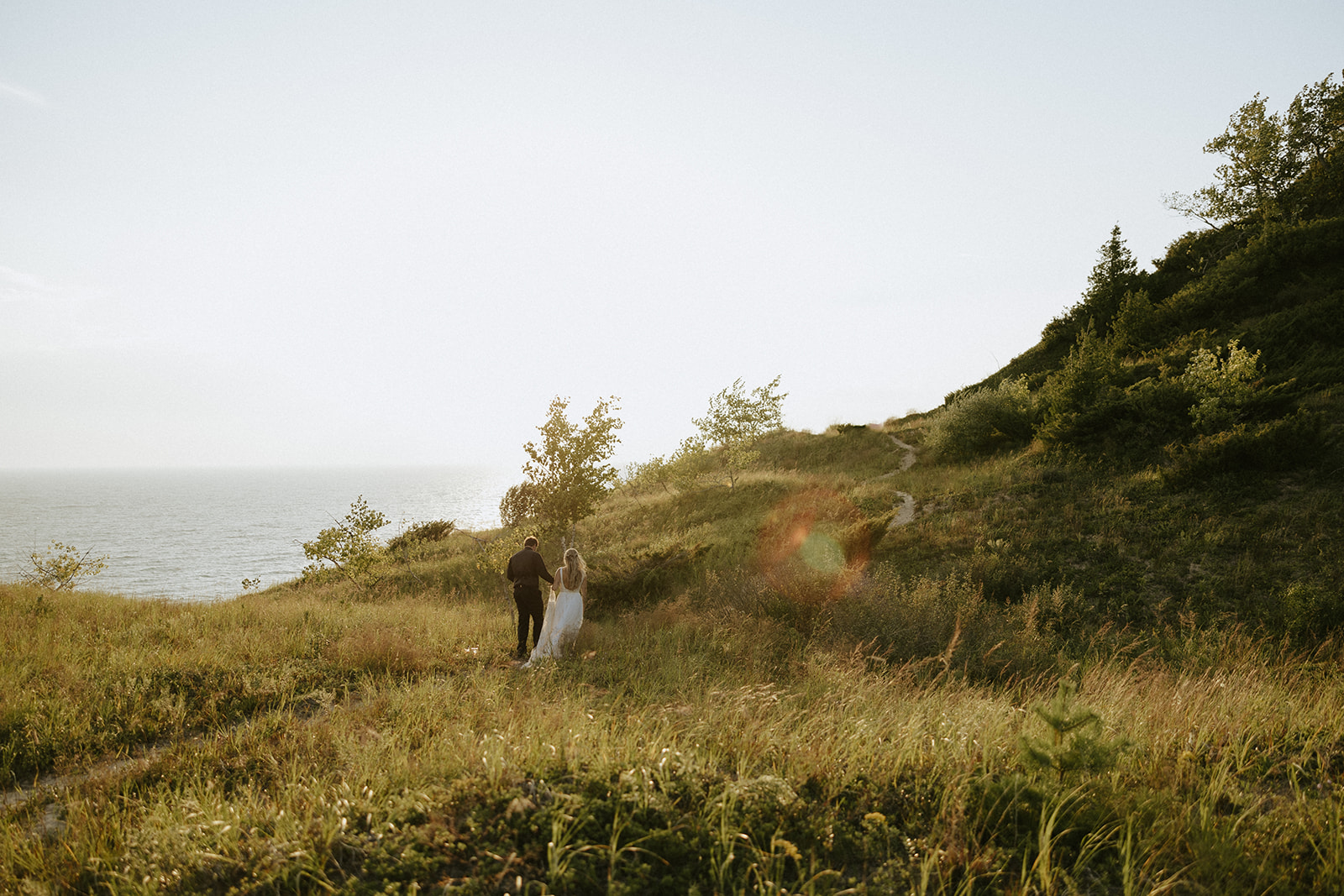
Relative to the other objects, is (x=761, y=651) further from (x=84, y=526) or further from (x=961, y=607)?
(x=84, y=526)

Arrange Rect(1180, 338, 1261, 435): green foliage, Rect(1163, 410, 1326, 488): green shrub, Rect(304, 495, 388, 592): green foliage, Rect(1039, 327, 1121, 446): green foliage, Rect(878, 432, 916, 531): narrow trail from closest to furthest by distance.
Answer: Rect(304, 495, 388, 592): green foliage < Rect(1163, 410, 1326, 488): green shrub < Rect(1180, 338, 1261, 435): green foliage < Rect(878, 432, 916, 531): narrow trail < Rect(1039, 327, 1121, 446): green foliage

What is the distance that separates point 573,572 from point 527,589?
91 cm

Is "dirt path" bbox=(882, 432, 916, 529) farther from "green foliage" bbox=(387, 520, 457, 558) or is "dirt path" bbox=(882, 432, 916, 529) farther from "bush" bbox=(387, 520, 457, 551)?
"bush" bbox=(387, 520, 457, 551)

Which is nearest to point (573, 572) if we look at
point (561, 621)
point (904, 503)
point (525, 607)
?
point (561, 621)

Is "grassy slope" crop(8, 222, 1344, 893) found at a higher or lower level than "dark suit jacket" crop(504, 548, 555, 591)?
lower

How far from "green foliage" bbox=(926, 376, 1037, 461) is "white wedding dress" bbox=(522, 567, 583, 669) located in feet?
67.5

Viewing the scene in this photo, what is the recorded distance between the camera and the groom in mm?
9992

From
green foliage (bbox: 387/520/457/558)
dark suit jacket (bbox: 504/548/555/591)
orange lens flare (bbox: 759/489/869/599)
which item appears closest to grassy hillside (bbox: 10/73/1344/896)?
orange lens flare (bbox: 759/489/869/599)

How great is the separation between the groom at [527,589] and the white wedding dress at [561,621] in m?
0.31

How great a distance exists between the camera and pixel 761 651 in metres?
8.16

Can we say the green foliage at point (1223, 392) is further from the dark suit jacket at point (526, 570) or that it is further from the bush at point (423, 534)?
the bush at point (423, 534)

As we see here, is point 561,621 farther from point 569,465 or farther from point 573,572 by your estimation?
point 569,465

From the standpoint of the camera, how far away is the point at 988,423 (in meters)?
24.3

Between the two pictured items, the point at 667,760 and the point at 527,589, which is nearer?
the point at 667,760
